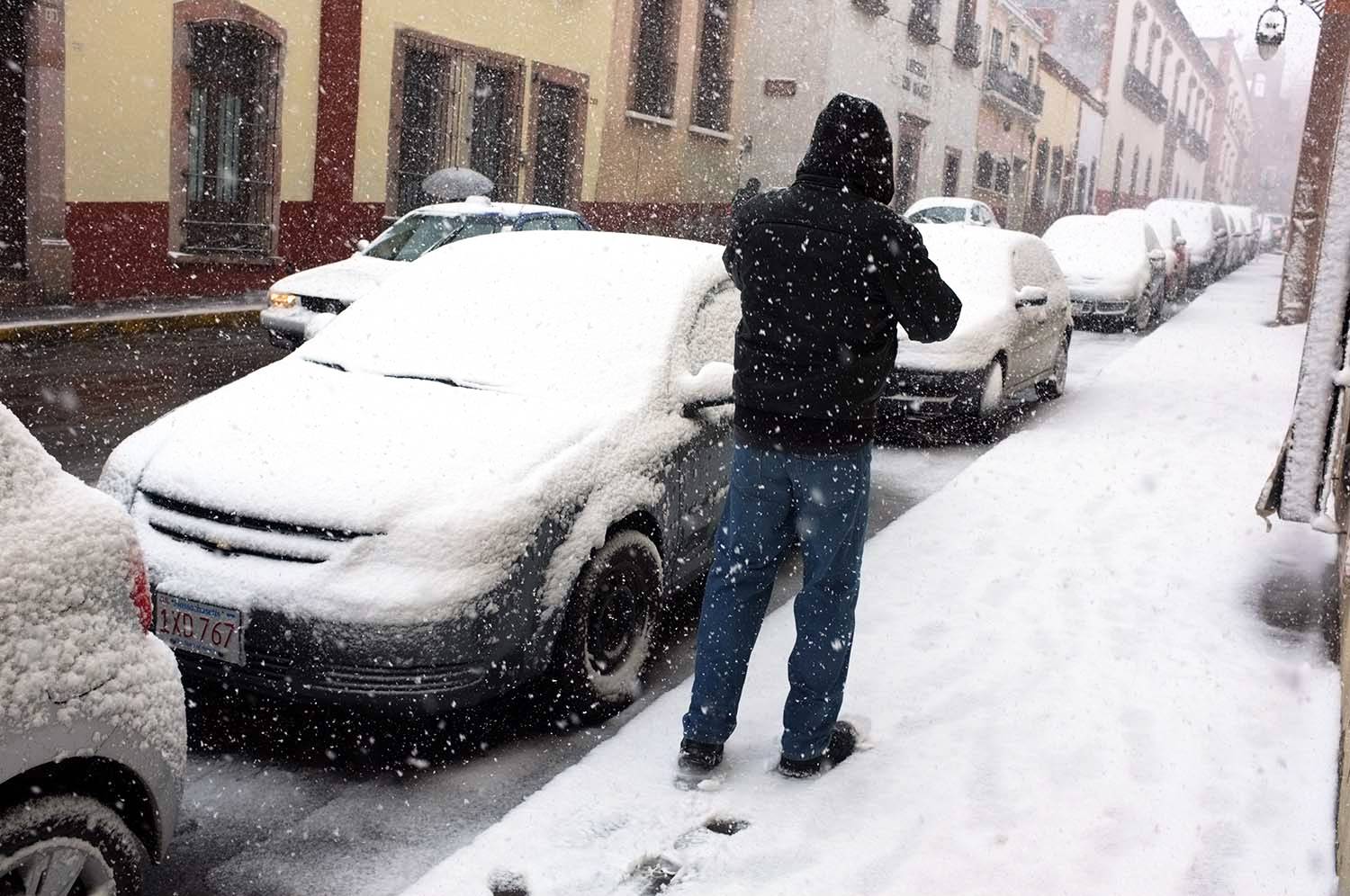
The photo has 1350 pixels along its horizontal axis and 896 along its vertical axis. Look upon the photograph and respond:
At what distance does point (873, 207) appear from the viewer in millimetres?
3510

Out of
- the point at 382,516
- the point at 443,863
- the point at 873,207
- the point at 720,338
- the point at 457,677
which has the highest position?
the point at 873,207

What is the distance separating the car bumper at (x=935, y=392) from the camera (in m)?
8.94

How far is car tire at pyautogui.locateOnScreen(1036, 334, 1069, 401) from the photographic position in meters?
11.1

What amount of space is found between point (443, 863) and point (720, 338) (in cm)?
250

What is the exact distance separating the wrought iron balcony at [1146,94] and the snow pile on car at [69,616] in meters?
56.0

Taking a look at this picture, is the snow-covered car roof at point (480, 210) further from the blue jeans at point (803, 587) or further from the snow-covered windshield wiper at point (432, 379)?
the blue jeans at point (803, 587)

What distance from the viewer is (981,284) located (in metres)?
9.76

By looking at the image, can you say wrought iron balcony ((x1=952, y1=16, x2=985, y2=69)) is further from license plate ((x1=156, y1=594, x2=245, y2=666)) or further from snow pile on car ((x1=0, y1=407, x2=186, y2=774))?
snow pile on car ((x1=0, y1=407, x2=186, y2=774))

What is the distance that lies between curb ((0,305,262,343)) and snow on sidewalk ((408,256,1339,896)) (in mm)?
8013

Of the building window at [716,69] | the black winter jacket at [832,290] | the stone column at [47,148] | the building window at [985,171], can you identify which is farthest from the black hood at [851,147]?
the building window at [985,171]

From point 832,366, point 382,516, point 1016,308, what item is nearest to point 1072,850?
point 832,366

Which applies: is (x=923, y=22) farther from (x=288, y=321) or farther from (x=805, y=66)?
(x=288, y=321)

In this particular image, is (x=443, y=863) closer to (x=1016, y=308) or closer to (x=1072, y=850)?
(x=1072, y=850)


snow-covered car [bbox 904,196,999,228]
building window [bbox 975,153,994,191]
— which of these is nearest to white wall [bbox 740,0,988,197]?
snow-covered car [bbox 904,196,999,228]
